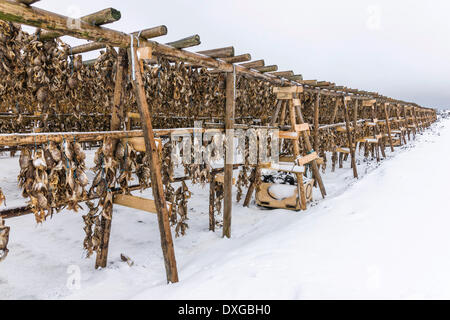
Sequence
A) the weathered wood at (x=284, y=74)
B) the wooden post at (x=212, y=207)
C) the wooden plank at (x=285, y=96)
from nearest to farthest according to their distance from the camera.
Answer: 1. the wooden post at (x=212, y=207)
2. the weathered wood at (x=284, y=74)
3. the wooden plank at (x=285, y=96)

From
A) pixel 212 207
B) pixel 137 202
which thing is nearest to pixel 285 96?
pixel 212 207

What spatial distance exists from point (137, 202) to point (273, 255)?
2.05m

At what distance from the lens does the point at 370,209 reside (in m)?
4.98

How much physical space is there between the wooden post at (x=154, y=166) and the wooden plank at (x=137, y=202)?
→ 14 centimetres

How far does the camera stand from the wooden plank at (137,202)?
3922mm

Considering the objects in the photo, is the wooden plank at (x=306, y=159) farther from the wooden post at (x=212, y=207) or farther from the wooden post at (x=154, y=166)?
the wooden post at (x=154, y=166)

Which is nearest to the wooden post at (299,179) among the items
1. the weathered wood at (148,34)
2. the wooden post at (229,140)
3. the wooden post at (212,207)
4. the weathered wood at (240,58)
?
the wooden post at (229,140)

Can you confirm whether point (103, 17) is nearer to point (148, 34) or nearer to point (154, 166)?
point (148, 34)

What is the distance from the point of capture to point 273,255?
3.73 meters

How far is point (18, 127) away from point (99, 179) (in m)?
6.89

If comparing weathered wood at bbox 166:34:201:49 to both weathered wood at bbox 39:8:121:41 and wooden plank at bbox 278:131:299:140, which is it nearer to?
weathered wood at bbox 39:8:121:41

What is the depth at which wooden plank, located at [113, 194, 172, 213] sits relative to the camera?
3.92 metres

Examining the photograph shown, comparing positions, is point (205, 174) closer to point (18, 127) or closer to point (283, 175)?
point (283, 175)
